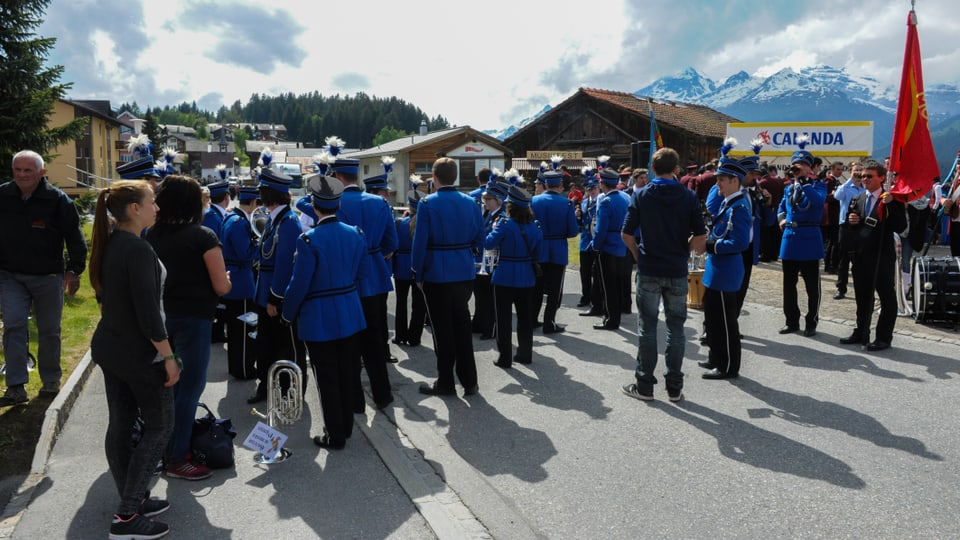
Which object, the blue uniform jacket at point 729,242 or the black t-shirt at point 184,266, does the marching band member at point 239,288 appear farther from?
the blue uniform jacket at point 729,242

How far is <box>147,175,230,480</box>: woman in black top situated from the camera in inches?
173

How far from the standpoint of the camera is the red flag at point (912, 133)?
7750 millimetres

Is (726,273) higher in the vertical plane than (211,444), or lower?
higher

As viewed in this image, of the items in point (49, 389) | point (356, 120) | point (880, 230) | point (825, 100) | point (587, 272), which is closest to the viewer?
point (49, 389)

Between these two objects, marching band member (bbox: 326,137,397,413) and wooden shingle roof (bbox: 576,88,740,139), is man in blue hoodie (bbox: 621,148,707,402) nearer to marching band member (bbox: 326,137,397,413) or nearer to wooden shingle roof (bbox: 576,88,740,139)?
marching band member (bbox: 326,137,397,413)

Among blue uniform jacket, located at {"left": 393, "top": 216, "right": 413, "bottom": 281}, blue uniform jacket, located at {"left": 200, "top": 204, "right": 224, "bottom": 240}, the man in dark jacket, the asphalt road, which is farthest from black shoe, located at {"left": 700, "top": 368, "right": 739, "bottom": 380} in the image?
the man in dark jacket

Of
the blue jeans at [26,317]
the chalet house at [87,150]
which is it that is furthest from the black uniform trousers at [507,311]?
the chalet house at [87,150]

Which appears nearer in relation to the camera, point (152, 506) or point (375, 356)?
point (152, 506)

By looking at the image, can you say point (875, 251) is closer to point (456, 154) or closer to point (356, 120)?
point (456, 154)

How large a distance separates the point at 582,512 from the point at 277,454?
7.07 ft

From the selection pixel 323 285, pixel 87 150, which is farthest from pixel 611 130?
pixel 87 150

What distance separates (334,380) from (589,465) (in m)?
1.94

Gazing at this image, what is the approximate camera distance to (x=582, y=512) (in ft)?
13.4

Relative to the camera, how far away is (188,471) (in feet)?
14.9
